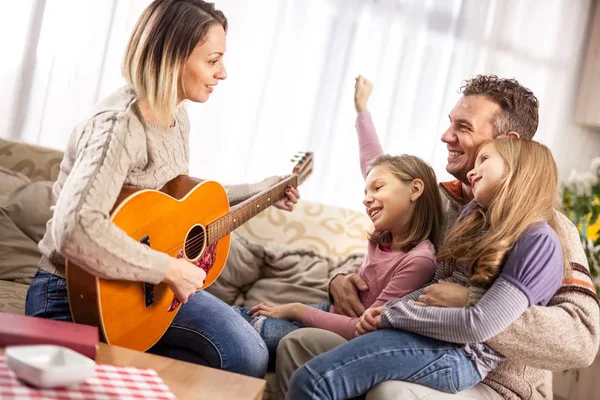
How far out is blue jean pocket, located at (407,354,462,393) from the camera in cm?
165

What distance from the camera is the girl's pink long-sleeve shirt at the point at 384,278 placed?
1.96 m

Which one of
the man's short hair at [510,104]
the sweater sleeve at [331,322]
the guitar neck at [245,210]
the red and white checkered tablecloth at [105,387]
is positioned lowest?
the red and white checkered tablecloth at [105,387]

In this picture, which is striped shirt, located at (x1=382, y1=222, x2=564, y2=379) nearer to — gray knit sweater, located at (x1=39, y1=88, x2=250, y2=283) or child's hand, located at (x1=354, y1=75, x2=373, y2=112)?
gray knit sweater, located at (x1=39, y1=88, x2=250, y2=283)

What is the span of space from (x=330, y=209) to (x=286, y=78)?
2.83 feet

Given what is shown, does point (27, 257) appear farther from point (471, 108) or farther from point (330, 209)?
point (471, 108)

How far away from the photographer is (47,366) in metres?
1.08

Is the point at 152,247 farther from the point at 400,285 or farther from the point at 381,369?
the point at 400,285

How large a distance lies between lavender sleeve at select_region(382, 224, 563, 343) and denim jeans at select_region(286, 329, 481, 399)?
49mm

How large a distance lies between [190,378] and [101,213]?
0.38 m

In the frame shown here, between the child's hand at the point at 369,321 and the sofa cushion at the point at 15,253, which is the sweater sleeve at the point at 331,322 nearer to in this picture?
the child's hand at the point at 369,321

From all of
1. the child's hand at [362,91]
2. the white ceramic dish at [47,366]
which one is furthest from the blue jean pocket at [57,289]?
the child's hand at [362,91]

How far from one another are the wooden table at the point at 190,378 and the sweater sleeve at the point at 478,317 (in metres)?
0.44

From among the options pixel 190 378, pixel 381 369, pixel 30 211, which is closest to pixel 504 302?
pixel 381 369

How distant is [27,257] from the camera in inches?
94.0
